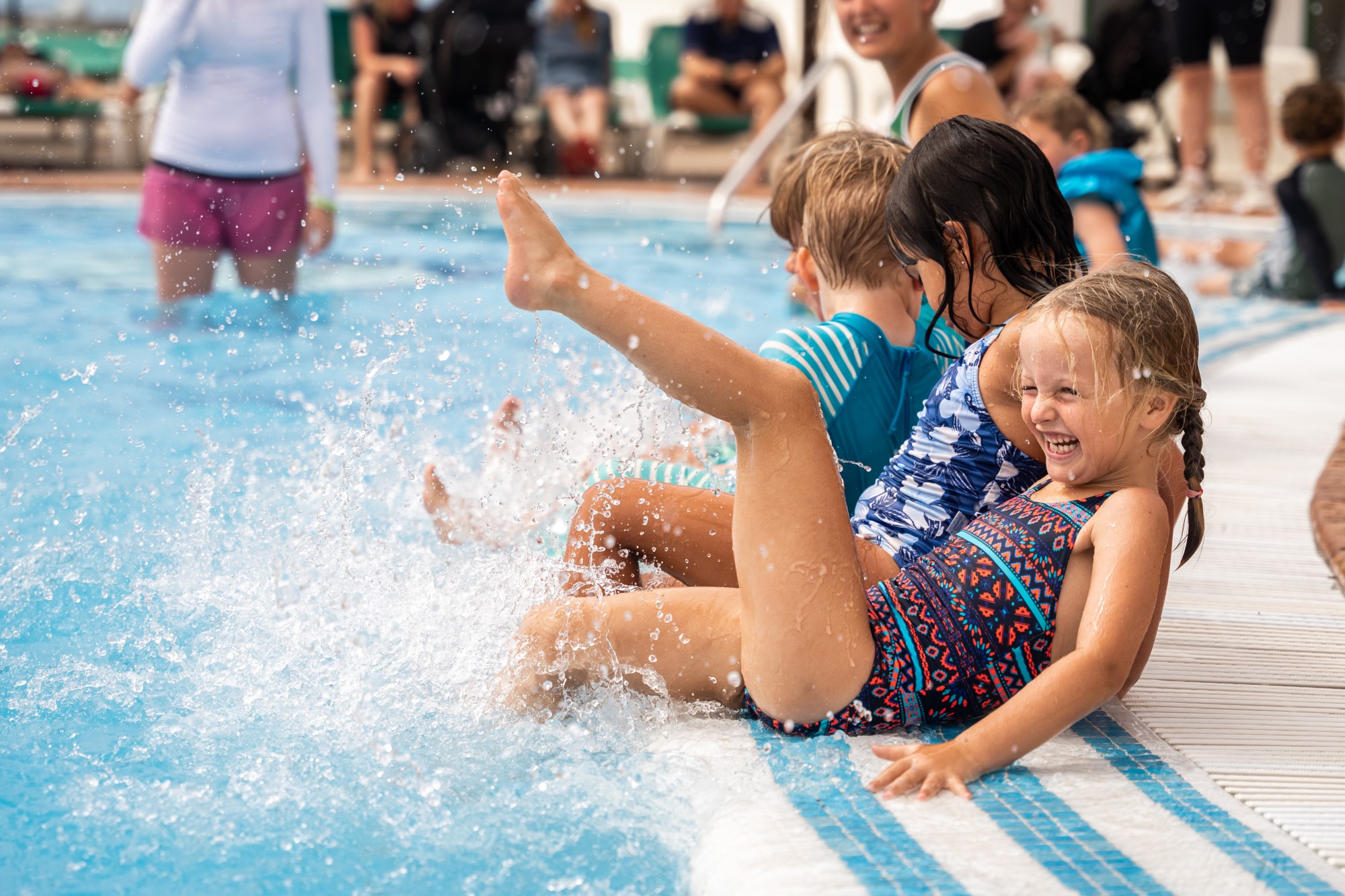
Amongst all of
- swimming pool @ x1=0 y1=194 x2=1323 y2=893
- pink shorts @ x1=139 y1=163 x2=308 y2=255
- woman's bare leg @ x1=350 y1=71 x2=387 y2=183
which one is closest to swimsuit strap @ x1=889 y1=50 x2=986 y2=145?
swimming pool @ x1=0 y1=194 x2=1323 y2=893

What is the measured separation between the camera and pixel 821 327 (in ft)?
8.14

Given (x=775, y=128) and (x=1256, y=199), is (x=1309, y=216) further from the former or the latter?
(x=1256, y=199)

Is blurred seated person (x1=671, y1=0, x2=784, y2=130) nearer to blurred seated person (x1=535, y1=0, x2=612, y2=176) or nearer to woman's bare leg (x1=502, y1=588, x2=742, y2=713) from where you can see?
blurred seated person (x1=535, y1=0, x2=612, y2=176)

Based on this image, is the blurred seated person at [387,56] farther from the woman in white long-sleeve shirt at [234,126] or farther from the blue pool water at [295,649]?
the blue pool water at [295,649]

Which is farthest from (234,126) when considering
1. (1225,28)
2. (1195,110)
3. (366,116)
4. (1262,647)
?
(366,116)

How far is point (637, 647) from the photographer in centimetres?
216

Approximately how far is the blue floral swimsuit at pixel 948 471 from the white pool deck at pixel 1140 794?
0.39 meters

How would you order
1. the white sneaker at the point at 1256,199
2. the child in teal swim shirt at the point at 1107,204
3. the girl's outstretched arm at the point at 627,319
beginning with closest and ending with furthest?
the girl's outstretched arm at the point at 627,319
the child in teal swim shirt at the point at 1107,204
the white sneaker at the point at 1256,199

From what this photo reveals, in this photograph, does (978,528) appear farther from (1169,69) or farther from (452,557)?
(1169,69)

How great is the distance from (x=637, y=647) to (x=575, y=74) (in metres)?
10.2

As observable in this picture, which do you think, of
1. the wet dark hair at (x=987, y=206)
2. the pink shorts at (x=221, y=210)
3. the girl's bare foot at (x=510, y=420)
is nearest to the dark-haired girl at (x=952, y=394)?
the wet dark hair at (x=987, y=206)

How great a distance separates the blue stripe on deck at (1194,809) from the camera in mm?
1701

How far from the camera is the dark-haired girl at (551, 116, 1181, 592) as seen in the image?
7.52 ft

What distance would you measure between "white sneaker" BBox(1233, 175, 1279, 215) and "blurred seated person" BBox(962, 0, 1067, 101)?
172 cm
